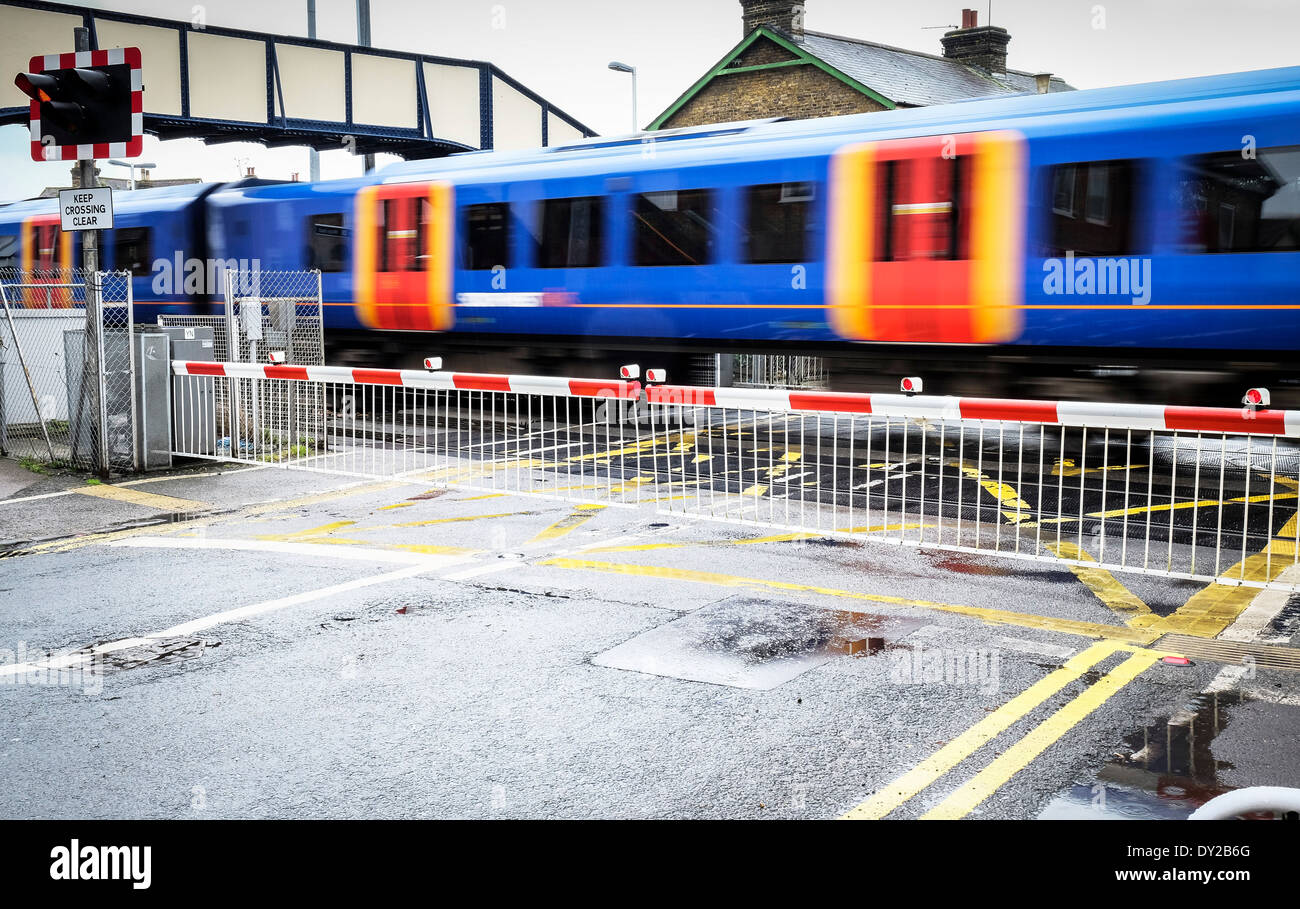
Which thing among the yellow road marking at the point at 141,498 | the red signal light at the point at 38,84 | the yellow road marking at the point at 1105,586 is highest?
the red signal light at the point at 38,84

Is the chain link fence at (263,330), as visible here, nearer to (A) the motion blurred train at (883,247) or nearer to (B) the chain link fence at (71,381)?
(B) the chain link fence at (71,381)

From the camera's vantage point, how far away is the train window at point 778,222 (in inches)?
574

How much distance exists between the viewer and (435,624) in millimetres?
6051

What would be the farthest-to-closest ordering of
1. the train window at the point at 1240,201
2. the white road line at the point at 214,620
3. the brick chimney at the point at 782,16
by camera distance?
the brick chimney at the point at 782,16 < the train window at the point at 1240,201 < the white road line at the point at 214,620

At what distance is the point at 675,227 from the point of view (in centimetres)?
1568

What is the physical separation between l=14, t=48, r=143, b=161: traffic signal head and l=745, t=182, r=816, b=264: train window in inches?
288

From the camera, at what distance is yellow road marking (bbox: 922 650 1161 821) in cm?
392

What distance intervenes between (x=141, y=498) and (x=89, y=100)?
3175 mm

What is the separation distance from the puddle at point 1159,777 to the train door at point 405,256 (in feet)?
48.2

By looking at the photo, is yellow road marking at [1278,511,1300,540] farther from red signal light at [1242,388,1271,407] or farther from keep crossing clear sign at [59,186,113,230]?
keep crossing clear sign at [59,186,113,230]

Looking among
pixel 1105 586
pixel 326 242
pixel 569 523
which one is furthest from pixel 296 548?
pixel 326 242

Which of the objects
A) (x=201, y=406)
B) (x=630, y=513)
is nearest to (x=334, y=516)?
(x=630, y=513)

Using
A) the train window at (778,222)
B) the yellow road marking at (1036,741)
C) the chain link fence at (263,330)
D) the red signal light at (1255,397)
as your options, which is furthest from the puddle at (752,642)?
the train window at (778,222)

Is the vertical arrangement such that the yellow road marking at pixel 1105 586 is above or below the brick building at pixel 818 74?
below
